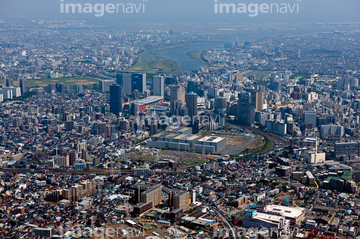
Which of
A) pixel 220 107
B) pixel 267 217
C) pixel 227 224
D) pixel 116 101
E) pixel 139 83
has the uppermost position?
pixel 139 83

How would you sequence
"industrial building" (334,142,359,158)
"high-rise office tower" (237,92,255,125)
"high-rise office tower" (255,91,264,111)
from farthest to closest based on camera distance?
"high-rise office tower" (255,91,264,111), "high-rise office tower" (237,92,255,125), "industrial building" (334,142,359,158)

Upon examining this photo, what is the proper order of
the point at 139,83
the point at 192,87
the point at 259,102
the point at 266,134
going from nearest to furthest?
1. the point at 266,134
2. the point at 259,102
3. the point at 192,87
4. the point at 139,83

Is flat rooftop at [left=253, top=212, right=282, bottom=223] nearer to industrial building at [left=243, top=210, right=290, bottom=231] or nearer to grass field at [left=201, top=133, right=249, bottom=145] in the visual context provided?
industrial building at [left=243, top=210, right=290, bottom=231]

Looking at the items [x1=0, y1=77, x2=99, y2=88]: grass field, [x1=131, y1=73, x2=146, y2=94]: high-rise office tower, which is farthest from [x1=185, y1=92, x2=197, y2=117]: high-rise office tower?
[x1=0, y1=77, x2=99, y2=88]: grass field

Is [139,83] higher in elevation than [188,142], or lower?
higher

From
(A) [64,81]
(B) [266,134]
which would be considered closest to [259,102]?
(B) [266,134]

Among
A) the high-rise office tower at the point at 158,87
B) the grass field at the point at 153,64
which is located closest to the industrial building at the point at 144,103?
the high-rise office tower at the point at 158,87

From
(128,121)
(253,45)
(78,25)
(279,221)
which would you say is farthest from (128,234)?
(78,25)

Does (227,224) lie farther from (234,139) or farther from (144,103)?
(144,103)

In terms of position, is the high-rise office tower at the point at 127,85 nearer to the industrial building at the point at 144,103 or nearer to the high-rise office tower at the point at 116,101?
the industrial building at the point at 144,103
